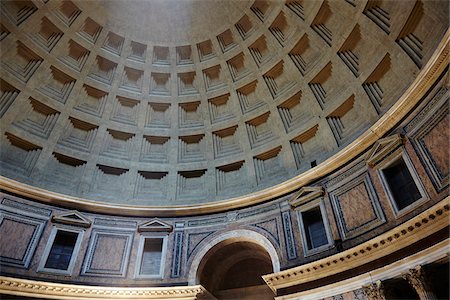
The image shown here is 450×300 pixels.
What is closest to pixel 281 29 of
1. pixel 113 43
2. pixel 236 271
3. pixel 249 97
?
pixel 249 97

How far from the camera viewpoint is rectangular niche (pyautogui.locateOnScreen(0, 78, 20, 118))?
49.4 feet

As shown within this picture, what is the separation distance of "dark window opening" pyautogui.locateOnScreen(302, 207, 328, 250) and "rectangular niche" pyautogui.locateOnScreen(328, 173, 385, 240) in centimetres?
102

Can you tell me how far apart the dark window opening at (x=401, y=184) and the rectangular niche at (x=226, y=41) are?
1056 centimetres

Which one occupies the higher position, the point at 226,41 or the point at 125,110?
the point at 226,41

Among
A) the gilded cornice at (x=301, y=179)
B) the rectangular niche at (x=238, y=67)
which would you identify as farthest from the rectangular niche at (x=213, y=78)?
the gilded cornice at (x=301, y=179)

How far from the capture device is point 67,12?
1639 centimetres

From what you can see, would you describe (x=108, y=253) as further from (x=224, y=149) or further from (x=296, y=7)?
(x=296, y=7)

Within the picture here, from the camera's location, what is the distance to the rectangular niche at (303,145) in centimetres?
1522

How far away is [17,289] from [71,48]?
11.7m

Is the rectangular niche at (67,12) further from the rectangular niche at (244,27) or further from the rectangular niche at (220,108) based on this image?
the rectangular niche at (244,27)

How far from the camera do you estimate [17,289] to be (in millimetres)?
11859

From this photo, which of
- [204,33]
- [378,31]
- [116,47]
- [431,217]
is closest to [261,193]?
[431,217]

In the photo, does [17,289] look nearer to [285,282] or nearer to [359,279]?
[285,282]

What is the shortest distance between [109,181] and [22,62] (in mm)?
7270
